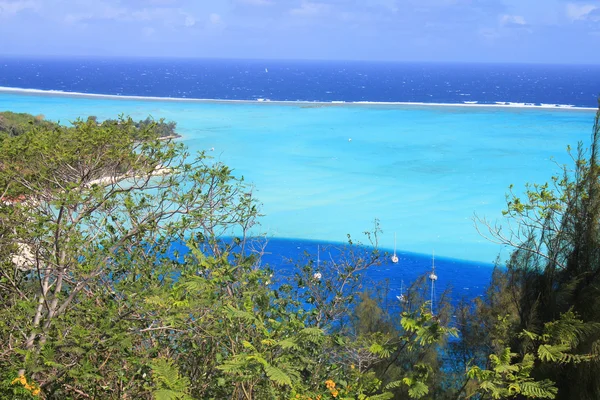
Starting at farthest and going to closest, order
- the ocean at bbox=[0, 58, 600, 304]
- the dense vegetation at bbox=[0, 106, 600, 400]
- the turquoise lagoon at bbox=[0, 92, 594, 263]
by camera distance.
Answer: the turquoise lagoon at bbox=[0, 92, 594, 263], the ocean at bbox=[0, 58, 600, 304], the dense vegetation at bbox=[0, 106, 600, 400]

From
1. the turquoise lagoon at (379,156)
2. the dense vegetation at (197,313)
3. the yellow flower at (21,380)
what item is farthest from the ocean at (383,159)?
the yellow flower at (21,380)

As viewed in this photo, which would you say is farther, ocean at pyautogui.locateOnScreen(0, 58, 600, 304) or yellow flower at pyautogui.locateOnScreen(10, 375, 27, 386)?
ocean at pyautogui.locateOnScreen(0, 58, 600, 304)

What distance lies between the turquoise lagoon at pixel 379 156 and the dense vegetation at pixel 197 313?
10.9ft

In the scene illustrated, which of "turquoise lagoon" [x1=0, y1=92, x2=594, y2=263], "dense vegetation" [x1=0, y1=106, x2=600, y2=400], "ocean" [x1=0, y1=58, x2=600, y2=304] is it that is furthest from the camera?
"turquoise lagoon" [x1=0, y1=92, x2=594, y2=263]

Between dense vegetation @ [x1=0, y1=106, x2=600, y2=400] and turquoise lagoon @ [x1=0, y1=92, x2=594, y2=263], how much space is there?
3311 millimetres

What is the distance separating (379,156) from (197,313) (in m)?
16.9

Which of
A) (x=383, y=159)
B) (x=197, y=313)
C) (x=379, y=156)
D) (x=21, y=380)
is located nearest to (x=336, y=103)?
(x=379, y=156)

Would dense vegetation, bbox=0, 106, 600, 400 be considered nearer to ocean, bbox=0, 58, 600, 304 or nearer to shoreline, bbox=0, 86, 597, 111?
ocean, bbox=0, 58, 600, 304

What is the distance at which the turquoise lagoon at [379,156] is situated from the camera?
12.6 m

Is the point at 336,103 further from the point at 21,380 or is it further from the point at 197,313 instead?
the point at 21,380

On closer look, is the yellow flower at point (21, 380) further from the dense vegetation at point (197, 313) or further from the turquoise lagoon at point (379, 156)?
the turquoise lagoon at point (379, 156)

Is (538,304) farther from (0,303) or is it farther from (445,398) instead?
(0,303)

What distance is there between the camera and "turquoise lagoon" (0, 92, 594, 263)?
1263cm

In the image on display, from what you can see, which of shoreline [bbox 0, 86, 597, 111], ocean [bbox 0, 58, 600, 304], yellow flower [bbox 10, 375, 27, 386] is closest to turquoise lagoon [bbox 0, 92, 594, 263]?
ocean [bbox 0, 58, 600, 304]
